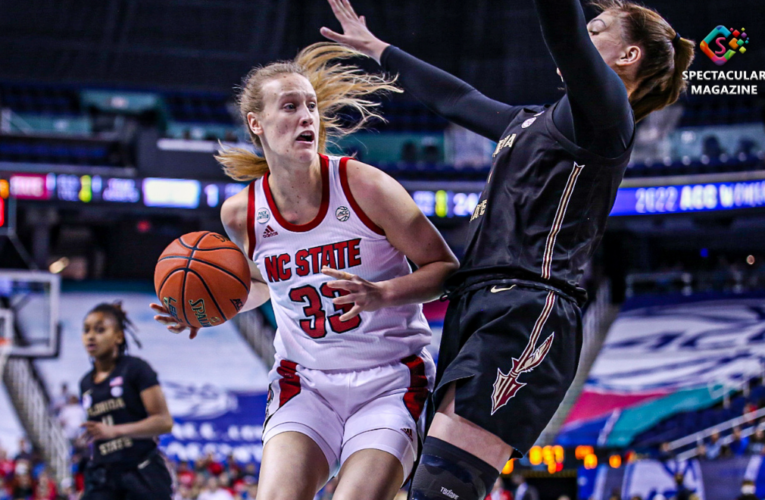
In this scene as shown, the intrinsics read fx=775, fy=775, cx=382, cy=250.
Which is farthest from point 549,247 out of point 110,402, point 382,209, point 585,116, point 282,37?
point 282,37

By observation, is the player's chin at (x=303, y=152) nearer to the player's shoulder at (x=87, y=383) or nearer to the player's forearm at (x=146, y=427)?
the player's forearm at (x=146, y=427)

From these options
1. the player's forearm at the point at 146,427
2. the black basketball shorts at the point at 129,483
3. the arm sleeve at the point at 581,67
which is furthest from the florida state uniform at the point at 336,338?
the black basketball shorts at the point at 129,483

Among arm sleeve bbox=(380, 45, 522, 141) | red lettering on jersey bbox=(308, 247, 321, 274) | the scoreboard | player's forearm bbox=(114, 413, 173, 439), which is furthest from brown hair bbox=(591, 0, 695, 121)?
the scoreboard

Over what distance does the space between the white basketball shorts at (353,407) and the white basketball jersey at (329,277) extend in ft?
0.18

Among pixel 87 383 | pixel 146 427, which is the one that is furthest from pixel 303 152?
pixel 87 383

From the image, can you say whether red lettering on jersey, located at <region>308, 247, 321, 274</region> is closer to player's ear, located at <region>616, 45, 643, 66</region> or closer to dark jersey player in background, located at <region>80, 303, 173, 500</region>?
player's ear, located at <region>616, 45, 643, 66</region>

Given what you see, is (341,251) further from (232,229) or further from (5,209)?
(5,209)

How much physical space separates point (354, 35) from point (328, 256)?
116 centimetres

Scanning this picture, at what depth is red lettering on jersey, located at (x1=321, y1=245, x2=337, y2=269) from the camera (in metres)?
3.19

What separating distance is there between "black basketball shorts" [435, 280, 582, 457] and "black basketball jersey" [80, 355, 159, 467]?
310 cm

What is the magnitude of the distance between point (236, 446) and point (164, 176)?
6.18m

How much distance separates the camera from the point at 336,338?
3.21 m

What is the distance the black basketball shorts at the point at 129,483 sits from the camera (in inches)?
196

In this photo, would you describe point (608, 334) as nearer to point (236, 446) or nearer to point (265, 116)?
point (236, 446)
